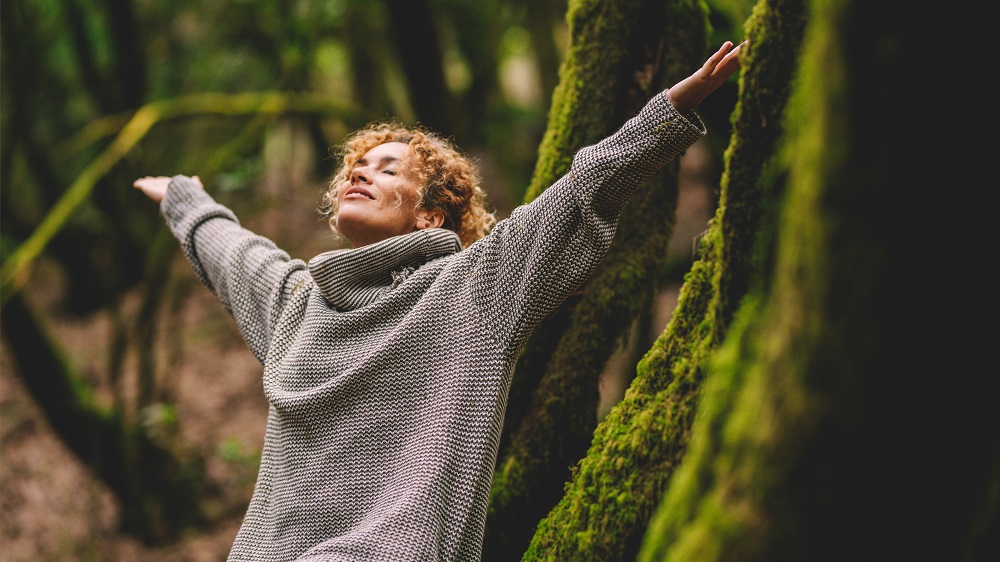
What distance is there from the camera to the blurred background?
5.68 meters

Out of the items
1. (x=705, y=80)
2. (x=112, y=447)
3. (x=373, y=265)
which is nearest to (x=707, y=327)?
(x=705, y=80)

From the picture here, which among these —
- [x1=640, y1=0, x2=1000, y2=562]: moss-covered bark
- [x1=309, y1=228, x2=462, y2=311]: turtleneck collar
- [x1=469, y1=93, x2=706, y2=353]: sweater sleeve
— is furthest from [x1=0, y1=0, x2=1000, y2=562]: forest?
[x1=309, y1=228, x2=462, y2=311]: turtleneck collar

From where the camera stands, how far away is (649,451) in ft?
5.66

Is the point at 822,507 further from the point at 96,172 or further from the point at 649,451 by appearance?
the point at 96,172

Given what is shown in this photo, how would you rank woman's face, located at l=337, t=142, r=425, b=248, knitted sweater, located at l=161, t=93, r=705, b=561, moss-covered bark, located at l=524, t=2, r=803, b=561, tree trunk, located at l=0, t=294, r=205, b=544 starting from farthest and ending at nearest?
1. tree trunk, located at l=0, t=294, r=205, b=544
2. woman's face, located at l=337, t=142, r=425, b=248
3. knitted sweater, located at l=161, t=93, r=705, b=561
4. moss-covered bark, located at l=524, t=2, r=803, b=561

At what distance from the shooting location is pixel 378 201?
2316 mm

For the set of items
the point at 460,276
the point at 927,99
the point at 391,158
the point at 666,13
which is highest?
the point at 666,13

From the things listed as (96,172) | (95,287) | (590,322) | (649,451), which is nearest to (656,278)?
(590,322)

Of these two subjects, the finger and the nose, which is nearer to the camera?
the finger

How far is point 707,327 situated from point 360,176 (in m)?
1.20

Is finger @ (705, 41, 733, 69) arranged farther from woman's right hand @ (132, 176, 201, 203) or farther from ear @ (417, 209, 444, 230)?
woman's right hand @ (132, 176, 201, 203)

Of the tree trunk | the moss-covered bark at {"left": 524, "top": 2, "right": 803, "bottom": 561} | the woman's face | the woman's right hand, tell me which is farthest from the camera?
the tree trunk

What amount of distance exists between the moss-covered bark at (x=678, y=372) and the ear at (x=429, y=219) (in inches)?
33.0

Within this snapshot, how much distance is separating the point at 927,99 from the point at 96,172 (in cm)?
560
